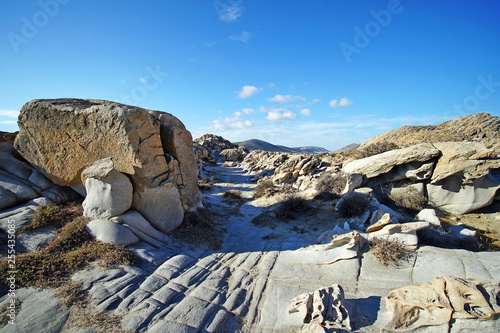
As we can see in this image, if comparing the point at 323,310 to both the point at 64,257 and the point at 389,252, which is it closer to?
the point at 389,252

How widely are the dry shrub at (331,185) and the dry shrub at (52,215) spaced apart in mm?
9835

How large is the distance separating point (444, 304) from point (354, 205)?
4919 millimetres

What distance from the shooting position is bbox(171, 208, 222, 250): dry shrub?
23.1 ft

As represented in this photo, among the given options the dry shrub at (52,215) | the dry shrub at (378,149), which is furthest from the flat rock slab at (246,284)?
the dry shrub at (378,149)

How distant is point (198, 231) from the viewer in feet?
24.6

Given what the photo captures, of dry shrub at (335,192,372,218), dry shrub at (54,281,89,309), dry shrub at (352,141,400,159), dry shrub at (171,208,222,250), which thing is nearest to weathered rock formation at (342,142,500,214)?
dry shrub at (352,141,400,159)

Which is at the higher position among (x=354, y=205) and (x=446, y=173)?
(x=446, y=173)

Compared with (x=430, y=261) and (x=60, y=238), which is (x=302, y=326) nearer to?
(x=430, y=261)

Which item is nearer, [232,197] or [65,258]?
[65,258]

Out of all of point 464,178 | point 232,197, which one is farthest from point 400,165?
point 232,197

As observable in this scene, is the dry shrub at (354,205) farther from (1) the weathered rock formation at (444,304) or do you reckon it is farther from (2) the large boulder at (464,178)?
(1) the weathered rock formation at (444,304)

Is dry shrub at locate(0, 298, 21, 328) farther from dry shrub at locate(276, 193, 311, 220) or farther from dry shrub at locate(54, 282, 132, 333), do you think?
dry shrub at locate(276, 193, 311, 220)

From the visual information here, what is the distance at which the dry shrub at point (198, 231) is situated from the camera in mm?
7055

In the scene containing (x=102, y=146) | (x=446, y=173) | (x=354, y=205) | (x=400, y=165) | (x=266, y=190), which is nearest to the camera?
A: (x=102, y=146)
